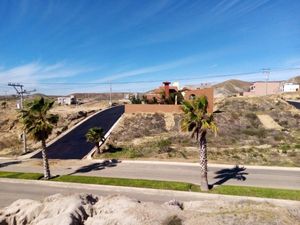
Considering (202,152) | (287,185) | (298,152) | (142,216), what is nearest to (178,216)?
(142,216)

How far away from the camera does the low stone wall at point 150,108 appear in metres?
56.4

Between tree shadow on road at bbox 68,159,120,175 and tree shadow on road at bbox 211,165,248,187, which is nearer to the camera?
tree shadow on road at bbox 211,165,248,187

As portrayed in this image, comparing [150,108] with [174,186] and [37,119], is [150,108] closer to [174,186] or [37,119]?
[37,119]

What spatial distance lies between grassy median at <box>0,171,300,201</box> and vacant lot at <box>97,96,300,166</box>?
9339mm

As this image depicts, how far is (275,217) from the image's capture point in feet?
40.3

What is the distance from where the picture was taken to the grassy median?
76.4 ft

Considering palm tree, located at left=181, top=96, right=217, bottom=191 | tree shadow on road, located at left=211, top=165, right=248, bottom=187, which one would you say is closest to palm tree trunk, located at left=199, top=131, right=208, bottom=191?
palm tree, located at left=181, top=96, right=217, bottom=191

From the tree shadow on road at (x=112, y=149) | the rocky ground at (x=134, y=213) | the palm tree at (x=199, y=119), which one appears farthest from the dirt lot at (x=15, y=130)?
the rocky ground at (x=134, y=213)

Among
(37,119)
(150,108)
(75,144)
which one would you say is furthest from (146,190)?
(150,108)

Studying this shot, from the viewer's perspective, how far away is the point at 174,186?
25.6 m

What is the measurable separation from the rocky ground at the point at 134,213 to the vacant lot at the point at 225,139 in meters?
20.6

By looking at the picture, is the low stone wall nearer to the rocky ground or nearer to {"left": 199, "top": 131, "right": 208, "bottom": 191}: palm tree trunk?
{"left": 199, "top": 131, "right": 208, "bottom": 191}: palm tree trunk

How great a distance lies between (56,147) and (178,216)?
3353cm

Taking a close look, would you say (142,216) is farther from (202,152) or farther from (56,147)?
(56,147)
